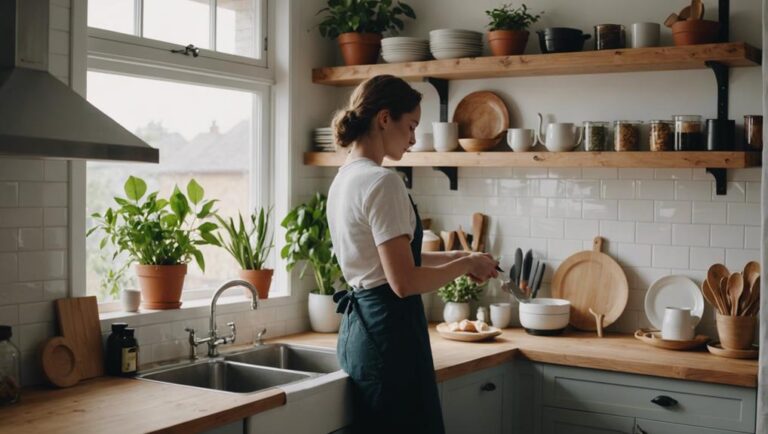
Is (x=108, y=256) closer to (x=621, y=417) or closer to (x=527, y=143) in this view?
(x=527, y=143)

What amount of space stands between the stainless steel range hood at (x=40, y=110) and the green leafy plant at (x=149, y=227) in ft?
2.15

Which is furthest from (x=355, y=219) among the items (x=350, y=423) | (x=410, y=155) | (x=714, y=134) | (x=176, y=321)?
(x=714, y=134)

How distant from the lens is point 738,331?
369 centimetres

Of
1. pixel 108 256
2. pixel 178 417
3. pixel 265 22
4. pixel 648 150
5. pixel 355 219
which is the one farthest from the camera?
pixel 265 22

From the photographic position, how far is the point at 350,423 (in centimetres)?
329

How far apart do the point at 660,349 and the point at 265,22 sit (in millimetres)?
2308

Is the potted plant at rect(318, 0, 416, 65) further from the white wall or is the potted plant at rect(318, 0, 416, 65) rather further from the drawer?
the drawer

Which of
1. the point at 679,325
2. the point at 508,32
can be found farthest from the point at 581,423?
the point at 508,32

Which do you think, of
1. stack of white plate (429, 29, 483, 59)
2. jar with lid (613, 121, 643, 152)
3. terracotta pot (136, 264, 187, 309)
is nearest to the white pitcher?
jar with lid (613, 121, 643, 152)

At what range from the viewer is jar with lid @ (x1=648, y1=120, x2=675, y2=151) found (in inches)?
151

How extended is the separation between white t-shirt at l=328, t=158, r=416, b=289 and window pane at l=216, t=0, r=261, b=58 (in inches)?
53.6

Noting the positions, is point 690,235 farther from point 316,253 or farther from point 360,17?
point 360,17

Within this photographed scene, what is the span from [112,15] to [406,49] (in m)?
1.39

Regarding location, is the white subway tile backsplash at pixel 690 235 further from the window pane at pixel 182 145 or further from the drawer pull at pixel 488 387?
the window pane at pixel 182 145
